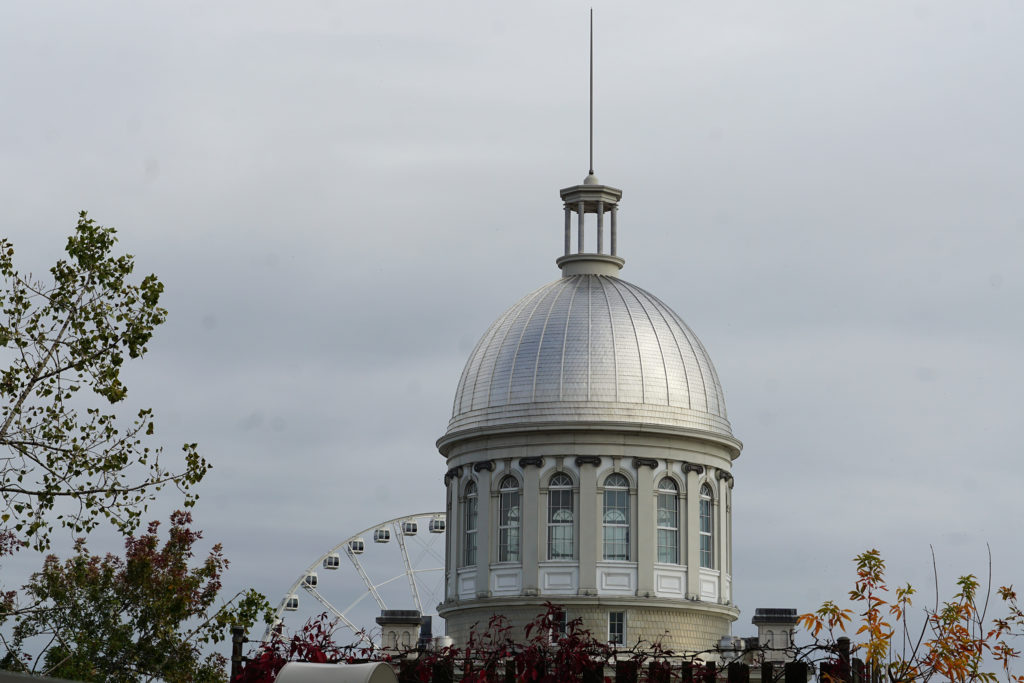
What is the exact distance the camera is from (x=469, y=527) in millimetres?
54094

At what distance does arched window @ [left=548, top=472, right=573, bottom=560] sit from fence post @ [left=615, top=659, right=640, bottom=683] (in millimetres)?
35577

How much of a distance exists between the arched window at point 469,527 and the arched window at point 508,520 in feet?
4.19

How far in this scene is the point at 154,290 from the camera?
2227 cm

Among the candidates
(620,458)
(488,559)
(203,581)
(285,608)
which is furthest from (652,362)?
(285,608)

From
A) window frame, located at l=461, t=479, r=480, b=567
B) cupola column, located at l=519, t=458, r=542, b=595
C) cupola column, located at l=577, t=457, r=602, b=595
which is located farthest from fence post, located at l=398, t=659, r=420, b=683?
window frame, located at l=461, t=479, r=480, b=567

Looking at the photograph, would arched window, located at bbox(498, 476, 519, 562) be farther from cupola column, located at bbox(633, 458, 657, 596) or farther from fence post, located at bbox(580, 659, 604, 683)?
fence post, located at bbox(580, 659, 604, 683)

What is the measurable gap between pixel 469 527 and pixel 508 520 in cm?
192

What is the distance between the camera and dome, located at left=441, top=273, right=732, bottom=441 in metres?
51.9

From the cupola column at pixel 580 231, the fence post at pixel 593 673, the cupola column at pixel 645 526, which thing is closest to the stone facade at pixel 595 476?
the cupola column at pixel 645 526

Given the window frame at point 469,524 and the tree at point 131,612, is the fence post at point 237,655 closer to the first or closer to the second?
the tree at point 131,612

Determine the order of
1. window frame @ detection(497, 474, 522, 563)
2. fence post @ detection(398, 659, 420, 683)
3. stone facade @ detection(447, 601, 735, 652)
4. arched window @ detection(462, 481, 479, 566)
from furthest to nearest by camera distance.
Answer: arched window @ detection(462, 481, 479, 566) < window frame @ detection(497, 474, 522, 563) < stone facade @ detection(447, 601, 735, 652) < fence post @ detection(398, 659, 420, 683)

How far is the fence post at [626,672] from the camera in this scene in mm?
15719

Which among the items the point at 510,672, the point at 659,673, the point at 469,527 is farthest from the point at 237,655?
the point at 469,527

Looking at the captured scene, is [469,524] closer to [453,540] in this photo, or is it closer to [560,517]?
[453,540]
